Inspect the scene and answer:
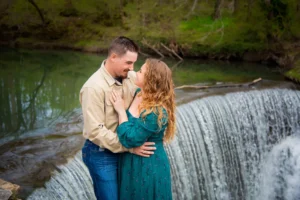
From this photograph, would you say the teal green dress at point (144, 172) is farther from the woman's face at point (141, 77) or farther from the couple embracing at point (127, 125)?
the woman's face at point (141, 77)

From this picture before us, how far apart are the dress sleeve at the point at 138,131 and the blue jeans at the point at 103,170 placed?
183 mm

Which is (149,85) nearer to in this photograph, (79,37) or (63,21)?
(79,37)

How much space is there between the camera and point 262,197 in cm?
764

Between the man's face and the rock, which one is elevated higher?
the man's face

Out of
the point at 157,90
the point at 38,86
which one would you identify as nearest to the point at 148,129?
the point at 157,90

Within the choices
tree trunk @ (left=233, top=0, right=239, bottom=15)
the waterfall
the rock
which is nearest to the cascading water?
the waterfall

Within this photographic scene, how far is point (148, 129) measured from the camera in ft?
7.67

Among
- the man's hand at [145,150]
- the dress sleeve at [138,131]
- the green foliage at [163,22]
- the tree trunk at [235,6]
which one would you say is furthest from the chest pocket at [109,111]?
the tree trunk at [235,6]

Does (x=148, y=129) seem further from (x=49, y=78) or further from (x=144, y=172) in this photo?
(x=49, y=78)

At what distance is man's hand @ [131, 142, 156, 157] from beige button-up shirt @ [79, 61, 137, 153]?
0.24ft

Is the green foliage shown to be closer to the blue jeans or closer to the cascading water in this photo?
the cascading water

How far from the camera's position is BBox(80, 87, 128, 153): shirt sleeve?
2.35 metres

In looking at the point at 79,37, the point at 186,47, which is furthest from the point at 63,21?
the point at 186,47

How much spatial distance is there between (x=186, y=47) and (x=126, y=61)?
45.1 ft
